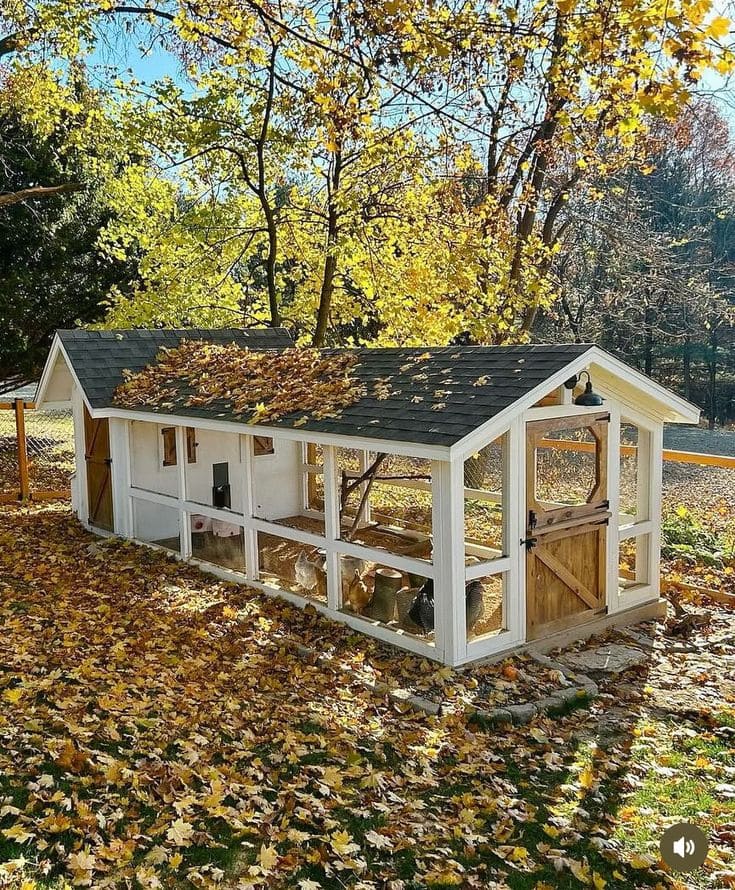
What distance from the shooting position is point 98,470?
1304cm

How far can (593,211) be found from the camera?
2216 centimetres

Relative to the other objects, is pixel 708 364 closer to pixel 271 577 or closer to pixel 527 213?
pixel 527 213

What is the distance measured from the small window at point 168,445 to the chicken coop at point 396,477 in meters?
0.03

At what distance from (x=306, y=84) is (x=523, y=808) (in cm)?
1162

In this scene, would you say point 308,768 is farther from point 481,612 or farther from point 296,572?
point 296,572

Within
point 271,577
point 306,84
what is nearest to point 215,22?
point 306,84

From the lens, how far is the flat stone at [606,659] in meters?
7.85

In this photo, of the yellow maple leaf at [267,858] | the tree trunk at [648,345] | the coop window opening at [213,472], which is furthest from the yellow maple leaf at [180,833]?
the tree trunk at [648,345]

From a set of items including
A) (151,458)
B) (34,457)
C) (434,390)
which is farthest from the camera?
(34,457)

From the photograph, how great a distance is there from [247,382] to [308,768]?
20.3 ft

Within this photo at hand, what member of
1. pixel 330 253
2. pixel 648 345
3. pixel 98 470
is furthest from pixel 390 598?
pixel 648 345

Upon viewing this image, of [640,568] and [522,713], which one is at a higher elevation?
[640,568]

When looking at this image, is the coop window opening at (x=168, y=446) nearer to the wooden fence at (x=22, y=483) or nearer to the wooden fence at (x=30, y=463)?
the wooden fence at (x=30, y=463)

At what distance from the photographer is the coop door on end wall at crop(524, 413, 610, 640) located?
8.10 meters
